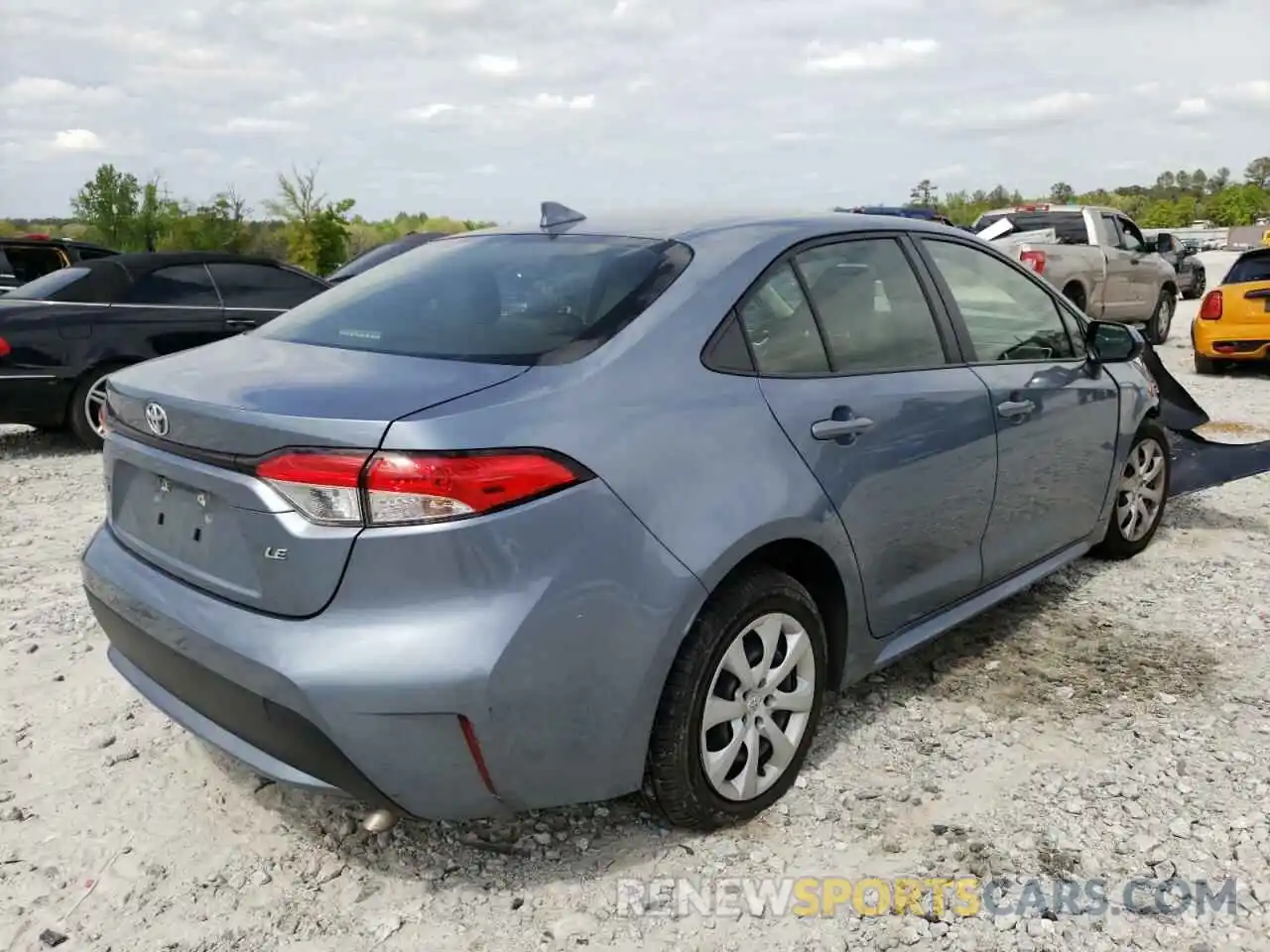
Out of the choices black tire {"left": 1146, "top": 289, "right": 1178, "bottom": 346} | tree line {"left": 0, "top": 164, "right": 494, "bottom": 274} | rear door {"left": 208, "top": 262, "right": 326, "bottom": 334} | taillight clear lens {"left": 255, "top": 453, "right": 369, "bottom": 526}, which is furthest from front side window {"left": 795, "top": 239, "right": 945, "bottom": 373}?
tree line {"left": 0, "top": 164, "right": 494, "bottom": 274}

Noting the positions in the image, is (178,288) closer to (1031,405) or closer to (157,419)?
(157,419)

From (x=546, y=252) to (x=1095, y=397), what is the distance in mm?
2335

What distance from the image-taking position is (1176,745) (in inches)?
124

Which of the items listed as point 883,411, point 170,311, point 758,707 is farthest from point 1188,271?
point 758,707

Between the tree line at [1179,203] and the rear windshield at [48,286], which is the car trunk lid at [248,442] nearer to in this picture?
the rear windshield at [48,286]

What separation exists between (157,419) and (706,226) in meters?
1.54

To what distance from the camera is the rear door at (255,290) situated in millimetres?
8133

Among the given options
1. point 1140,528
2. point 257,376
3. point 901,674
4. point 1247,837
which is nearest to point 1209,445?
point 1140,528

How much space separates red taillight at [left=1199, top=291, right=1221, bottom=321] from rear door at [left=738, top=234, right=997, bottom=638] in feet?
30.3

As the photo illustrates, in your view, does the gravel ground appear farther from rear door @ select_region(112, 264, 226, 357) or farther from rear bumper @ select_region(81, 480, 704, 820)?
rear door @ select_region(112, 264, 226, 357)

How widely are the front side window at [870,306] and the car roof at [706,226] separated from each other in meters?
0.07

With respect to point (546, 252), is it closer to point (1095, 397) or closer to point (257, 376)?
point (257, 376)

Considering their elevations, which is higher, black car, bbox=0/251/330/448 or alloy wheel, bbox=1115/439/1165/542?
black car, bbox=0/251/330/448

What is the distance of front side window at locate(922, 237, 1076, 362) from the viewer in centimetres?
353
